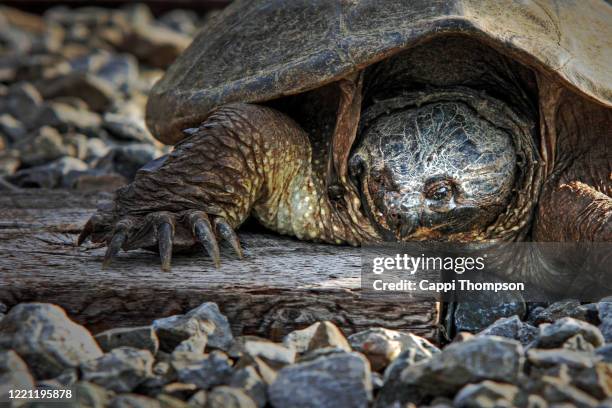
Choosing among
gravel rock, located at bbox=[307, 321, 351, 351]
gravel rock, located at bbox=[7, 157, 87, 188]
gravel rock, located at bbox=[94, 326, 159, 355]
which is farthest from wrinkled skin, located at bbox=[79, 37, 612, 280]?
gravel rock, located at bbox=[7, 157, 87, 188]

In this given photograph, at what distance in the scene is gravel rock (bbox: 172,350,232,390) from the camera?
1.88 m

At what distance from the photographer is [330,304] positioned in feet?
7.57

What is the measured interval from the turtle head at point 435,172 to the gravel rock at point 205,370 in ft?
3.15

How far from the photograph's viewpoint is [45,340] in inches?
76.8

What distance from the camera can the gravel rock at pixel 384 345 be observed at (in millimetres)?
2059

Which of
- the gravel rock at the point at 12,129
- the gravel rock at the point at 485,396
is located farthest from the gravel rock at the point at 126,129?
the gravel rock at the point at 485,396

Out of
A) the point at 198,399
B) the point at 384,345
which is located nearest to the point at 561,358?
the point at 384,345

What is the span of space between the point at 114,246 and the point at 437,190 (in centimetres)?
93

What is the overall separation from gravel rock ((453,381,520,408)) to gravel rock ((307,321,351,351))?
388mm

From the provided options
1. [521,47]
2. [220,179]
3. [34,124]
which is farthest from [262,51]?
[34,124]

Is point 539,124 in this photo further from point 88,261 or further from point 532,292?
point 88,261

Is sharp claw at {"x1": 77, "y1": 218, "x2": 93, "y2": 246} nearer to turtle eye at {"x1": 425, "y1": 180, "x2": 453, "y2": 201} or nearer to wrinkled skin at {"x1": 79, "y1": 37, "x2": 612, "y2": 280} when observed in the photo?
wrinkled skin at {"x1": 79, "y1": 37, "x2": 612, "y2": 280}

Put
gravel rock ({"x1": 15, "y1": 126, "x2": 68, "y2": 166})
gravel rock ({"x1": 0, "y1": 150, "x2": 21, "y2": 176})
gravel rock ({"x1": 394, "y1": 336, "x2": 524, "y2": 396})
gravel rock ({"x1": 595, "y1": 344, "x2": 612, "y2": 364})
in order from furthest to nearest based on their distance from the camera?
gravel rock ({"x1": 15, "y1": 126, "x2": 68, "y2": 166})
gravel rock ({"x1": 0, "y1": 150, "x2": 21, "y2": 176})
gravel rock ({"x1": 595, "y1": 344, "x2": 612, "y2": 364})
gravel rock ({"x1": 394, "y1": 336, "x2": 524, "y2": 396})

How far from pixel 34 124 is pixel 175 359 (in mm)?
4527
